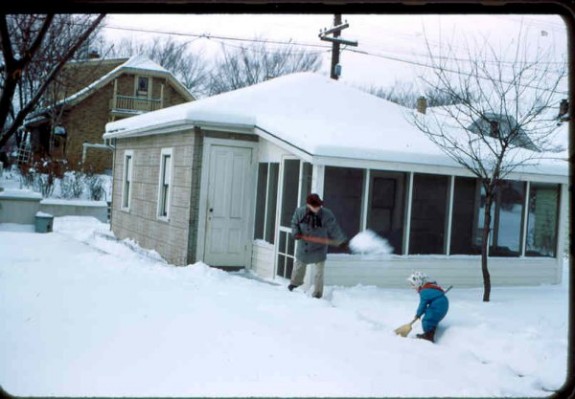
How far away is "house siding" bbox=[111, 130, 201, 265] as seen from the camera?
41.3 ft

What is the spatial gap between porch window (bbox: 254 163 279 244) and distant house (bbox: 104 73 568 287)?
0.07ft

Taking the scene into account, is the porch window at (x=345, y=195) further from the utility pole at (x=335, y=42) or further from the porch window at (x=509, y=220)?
the utility pole at (x=335, y=42)

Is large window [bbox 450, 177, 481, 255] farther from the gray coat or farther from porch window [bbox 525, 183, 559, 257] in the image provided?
the gray coat

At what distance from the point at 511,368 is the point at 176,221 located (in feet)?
27.1

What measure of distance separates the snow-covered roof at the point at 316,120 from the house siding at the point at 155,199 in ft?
1.49

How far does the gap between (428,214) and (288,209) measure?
284 cm

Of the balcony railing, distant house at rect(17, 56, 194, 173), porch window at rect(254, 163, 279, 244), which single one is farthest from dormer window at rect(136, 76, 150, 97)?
porch window at rect(254, 163, 279, 244)

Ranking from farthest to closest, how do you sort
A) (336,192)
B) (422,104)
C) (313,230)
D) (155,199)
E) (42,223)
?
1. (42,223)
2. (422,104)
3. (155,199)
4. (336,192)
5. (313,230)

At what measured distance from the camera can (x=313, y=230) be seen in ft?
33.0

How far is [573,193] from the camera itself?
2.77 metres

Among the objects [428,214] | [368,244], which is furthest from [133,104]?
[368,244]

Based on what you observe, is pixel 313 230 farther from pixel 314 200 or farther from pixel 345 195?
pixel 345 195

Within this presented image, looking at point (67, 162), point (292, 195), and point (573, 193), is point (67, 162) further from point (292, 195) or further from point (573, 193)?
point (573, 193)

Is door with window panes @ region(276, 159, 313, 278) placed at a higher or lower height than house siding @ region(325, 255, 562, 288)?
higher
